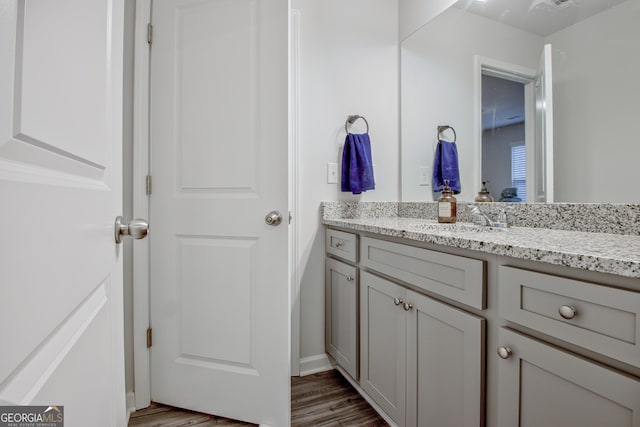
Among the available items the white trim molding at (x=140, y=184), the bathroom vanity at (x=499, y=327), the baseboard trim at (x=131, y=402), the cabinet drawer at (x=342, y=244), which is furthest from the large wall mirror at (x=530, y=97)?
the baseboard trim at (x=131, y=402)

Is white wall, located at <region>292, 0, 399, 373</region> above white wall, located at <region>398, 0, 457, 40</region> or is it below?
below

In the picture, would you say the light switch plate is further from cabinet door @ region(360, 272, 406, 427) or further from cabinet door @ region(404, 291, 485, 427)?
cabinet door @ region(404, 291, 485, 427)

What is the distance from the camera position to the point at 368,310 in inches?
54.3

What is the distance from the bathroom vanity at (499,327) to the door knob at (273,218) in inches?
15.0

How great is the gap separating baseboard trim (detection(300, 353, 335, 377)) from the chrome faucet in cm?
115

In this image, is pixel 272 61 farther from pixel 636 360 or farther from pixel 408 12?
pixel 636 360

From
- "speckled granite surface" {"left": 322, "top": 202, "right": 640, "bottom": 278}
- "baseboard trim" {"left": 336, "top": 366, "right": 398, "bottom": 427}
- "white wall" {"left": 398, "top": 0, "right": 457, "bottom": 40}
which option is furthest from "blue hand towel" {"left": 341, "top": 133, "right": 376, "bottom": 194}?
"baseboard trim" {"left": 336, "top": 366, "right": 398, "bottom": 427}

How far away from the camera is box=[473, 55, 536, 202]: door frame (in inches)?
50.7

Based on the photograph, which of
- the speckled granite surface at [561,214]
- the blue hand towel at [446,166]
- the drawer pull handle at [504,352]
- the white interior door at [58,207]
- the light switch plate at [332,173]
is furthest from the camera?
the light switch plate at [332,173]

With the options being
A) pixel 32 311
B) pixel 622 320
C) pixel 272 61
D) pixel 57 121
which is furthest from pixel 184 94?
pixel 622 320

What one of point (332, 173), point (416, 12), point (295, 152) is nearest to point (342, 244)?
point (332, 173)

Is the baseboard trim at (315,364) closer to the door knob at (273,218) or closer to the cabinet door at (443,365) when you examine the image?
the cabinet door at (443,365)

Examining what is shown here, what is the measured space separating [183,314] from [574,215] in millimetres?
1623

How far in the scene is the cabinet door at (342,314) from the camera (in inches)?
58.8
